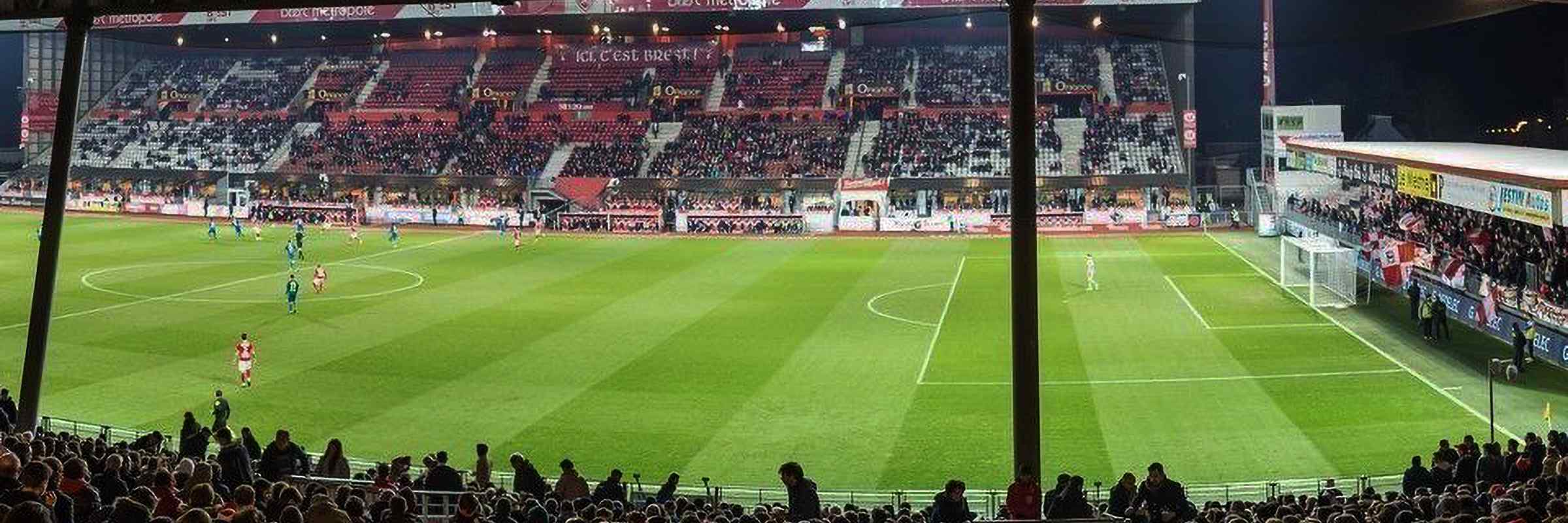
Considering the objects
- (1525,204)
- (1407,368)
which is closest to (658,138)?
(1407,368)

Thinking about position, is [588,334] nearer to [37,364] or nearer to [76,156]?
[37,364]

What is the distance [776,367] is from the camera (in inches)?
1243

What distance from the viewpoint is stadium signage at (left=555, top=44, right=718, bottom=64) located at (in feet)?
295

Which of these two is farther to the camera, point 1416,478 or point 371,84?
point 371,84

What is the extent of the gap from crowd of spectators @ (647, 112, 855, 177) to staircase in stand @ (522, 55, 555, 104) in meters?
11.4

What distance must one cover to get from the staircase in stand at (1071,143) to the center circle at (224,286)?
38363mm

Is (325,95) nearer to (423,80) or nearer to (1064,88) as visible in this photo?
(423,80)

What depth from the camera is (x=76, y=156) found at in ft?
305

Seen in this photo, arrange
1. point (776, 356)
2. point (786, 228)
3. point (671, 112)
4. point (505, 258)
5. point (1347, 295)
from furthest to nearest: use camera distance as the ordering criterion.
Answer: point (671, 112) < point (786, 228) < point (505, 258) < point (1347, 295) < point (776, 356)

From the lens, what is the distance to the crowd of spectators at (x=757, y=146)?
78438 millimetres

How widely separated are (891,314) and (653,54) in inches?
2109

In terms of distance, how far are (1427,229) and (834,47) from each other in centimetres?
4844

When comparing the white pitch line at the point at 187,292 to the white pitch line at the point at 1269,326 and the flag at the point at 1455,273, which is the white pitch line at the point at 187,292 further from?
the flag at the point at 1455,273

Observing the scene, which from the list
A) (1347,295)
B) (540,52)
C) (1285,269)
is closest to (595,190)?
(540,52)
